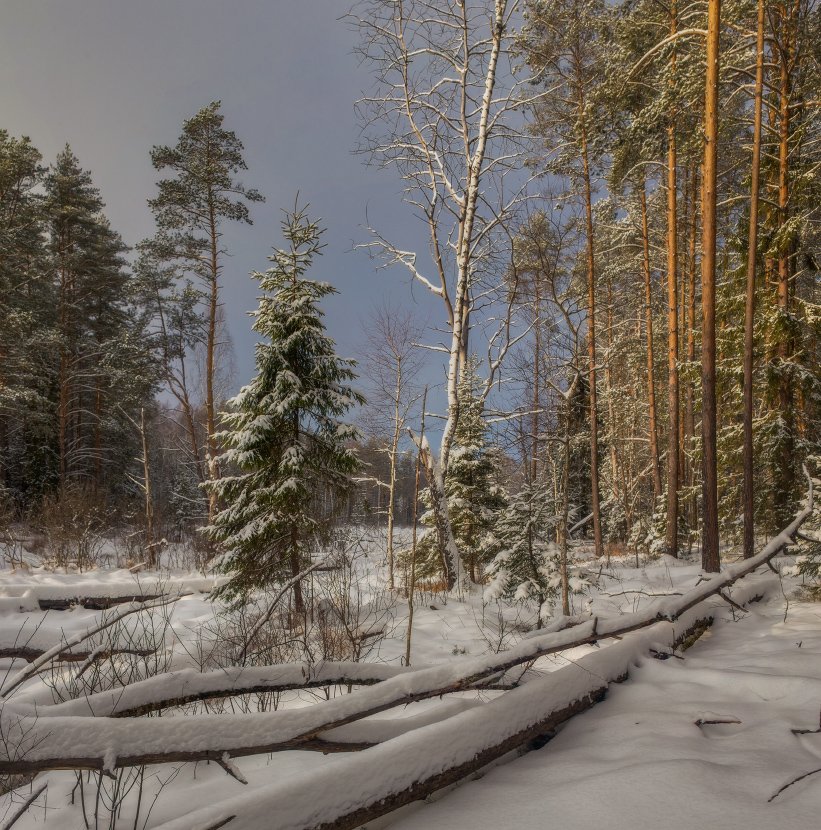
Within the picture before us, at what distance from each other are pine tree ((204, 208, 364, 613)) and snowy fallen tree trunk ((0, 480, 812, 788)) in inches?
200

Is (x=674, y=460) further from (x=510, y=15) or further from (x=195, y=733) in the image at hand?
(x=195, y=733)

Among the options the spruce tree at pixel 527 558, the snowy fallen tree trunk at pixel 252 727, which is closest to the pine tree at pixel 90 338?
the spruce tree at pixel 527 558

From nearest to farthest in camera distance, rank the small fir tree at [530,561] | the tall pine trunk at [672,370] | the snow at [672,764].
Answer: the snow at [672,764] → the small fir tree at [530,561] → the tall pine trunk at [672,370]

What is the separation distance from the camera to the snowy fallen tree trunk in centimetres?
149

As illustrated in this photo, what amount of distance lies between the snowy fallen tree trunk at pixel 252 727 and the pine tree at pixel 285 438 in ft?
16.7

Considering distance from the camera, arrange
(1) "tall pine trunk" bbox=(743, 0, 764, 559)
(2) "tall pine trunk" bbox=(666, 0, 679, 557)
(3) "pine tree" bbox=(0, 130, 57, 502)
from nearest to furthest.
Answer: (1) "tall pine trunk" bbox=(743, 0, 764, 559) → (2) "tall pine trunk" bbox=(666, 0, 679, 557) → (3) "pine tree" bbox=(0, 130, 57, 502)

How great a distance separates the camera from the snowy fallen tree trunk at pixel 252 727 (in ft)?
4.89

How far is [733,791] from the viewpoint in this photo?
66.3 inches

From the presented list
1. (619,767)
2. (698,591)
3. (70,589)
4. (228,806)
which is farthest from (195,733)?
(70,589)

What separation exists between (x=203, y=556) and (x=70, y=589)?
24.1 ft

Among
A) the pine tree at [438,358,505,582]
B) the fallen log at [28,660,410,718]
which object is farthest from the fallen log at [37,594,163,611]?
the pine tree at [438,358,505,582]

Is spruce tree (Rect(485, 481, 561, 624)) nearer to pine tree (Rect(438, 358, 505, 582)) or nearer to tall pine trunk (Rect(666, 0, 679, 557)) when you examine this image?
pine tree (Rect(438, 358, 505, 582))

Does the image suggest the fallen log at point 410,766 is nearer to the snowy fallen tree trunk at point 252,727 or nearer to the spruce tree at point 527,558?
the snowy fallen tree trunk at point 252,727

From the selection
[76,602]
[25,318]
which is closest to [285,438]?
[76,602]
